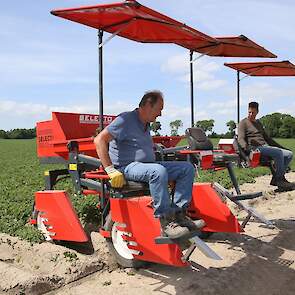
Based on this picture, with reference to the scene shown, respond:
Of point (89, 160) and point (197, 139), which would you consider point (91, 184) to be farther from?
point (197, 139)

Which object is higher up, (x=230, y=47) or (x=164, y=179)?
(x=230, y=47)

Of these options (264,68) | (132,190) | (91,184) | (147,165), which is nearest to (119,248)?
(132,190)

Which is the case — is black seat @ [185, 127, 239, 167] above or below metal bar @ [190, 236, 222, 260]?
above

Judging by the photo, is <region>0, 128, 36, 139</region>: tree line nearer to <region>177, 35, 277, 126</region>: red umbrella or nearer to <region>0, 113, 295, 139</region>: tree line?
<region>0, 113, 295, 139</region>: tree line

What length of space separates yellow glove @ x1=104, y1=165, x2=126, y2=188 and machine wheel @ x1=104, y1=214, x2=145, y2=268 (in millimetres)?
636

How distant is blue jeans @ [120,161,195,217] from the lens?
4.19 m

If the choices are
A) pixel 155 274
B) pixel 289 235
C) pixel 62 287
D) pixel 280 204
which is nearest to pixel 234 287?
pixel 155 274

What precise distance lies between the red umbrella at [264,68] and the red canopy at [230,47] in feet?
2.89

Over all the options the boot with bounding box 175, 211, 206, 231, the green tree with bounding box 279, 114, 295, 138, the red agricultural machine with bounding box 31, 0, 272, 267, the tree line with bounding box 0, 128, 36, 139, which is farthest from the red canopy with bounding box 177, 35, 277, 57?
the tree line with bounding box 0, 128, 36, 139

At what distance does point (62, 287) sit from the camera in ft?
14.6

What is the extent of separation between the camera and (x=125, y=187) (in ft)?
15.2

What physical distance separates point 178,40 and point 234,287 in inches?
124

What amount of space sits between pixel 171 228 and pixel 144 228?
1.38 ft

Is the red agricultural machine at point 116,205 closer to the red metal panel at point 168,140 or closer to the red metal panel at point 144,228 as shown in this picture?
the red metal panel at point 144,228
